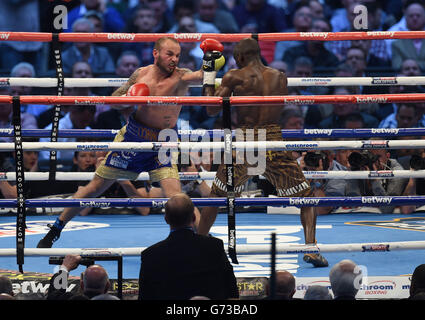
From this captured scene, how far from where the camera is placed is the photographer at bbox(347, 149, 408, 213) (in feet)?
24.5

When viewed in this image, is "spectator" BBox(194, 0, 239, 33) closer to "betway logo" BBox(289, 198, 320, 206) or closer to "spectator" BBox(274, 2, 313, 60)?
"spectator" BBox(274, 2, 313, 60)

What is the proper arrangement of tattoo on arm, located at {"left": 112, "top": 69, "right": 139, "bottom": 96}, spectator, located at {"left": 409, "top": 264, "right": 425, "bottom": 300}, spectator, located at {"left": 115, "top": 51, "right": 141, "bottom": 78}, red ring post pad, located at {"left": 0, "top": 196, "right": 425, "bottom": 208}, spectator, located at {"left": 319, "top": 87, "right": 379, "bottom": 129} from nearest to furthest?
spectator, located at {"left": 409, "top": 264, "right": 425, "bottom": 300} → red ring post pad, located at {"left": 0, "top": 196, "right": 425, "bottom": 208} → tattoo on arm, located at {"left": 112, "top": 69, "right": 139, "bottom": 96} → spectator, located at {"left": 319, "top": 87, "right": 379, "bottom": 129} → spectator, located at {"left": 115, "top": 51, "right": 141, "bottom": 78}

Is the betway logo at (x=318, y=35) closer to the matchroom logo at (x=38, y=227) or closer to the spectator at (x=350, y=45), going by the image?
the matchroom logo at (x=38, y=227)

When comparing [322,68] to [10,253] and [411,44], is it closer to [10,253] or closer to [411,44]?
[411,44]

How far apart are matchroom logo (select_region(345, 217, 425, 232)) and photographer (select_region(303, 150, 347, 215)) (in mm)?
583

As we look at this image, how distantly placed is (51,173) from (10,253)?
965 mm

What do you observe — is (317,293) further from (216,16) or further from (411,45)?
(216,16)

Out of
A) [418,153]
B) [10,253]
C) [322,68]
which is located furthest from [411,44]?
[10,253]

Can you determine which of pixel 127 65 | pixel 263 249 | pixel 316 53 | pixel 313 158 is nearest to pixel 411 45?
pixel 316 53

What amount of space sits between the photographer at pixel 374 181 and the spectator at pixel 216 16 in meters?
3.72

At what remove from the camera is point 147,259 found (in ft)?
11.2

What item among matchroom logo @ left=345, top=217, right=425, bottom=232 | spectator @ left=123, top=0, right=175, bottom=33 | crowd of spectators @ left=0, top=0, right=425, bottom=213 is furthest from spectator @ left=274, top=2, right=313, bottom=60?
matchroom logo @ left=345, top=217, right=425, bottom=232

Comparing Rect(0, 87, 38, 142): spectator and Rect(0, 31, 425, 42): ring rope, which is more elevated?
Rect(0, 31, 425, 42): ring rope
